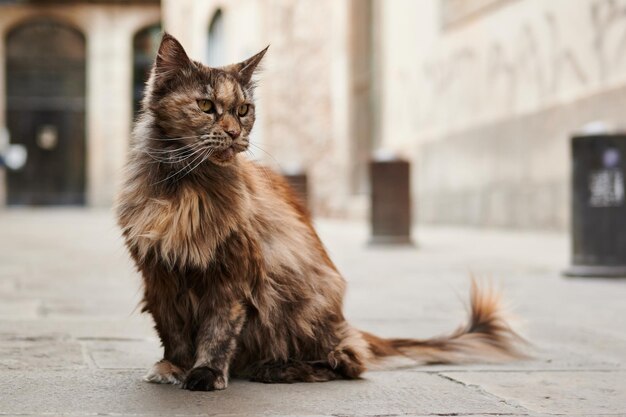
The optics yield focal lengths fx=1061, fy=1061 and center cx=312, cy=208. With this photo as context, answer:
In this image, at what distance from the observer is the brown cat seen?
315 cm

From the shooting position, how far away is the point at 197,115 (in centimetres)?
316

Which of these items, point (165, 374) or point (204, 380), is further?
point (165, 374)

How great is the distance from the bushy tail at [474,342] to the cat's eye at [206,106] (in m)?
1.08

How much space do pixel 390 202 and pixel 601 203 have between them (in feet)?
14.4

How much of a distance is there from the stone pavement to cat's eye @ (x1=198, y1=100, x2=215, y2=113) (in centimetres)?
84

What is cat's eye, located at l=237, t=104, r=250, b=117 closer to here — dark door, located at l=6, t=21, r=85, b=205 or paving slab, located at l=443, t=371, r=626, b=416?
paving slab, located at l=443, t=371, r=626, b=416

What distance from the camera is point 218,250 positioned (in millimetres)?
3158

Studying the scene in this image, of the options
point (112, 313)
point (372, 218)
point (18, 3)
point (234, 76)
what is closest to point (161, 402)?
point (234, 76)

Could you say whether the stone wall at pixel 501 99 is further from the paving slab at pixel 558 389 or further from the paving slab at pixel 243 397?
the paving slab at pixel 243 397

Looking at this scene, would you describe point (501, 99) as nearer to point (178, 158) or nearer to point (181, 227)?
point (178, 158)

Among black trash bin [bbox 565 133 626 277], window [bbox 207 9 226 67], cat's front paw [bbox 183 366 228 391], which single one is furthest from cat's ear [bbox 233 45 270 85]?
window [bbox 207 9 226 67]

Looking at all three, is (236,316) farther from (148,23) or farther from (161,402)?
(148,23)

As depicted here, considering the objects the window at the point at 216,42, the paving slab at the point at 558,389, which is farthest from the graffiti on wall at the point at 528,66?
the window at the point at 216,42

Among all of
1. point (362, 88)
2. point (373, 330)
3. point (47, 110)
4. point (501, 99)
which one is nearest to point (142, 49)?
point (47, 110)
